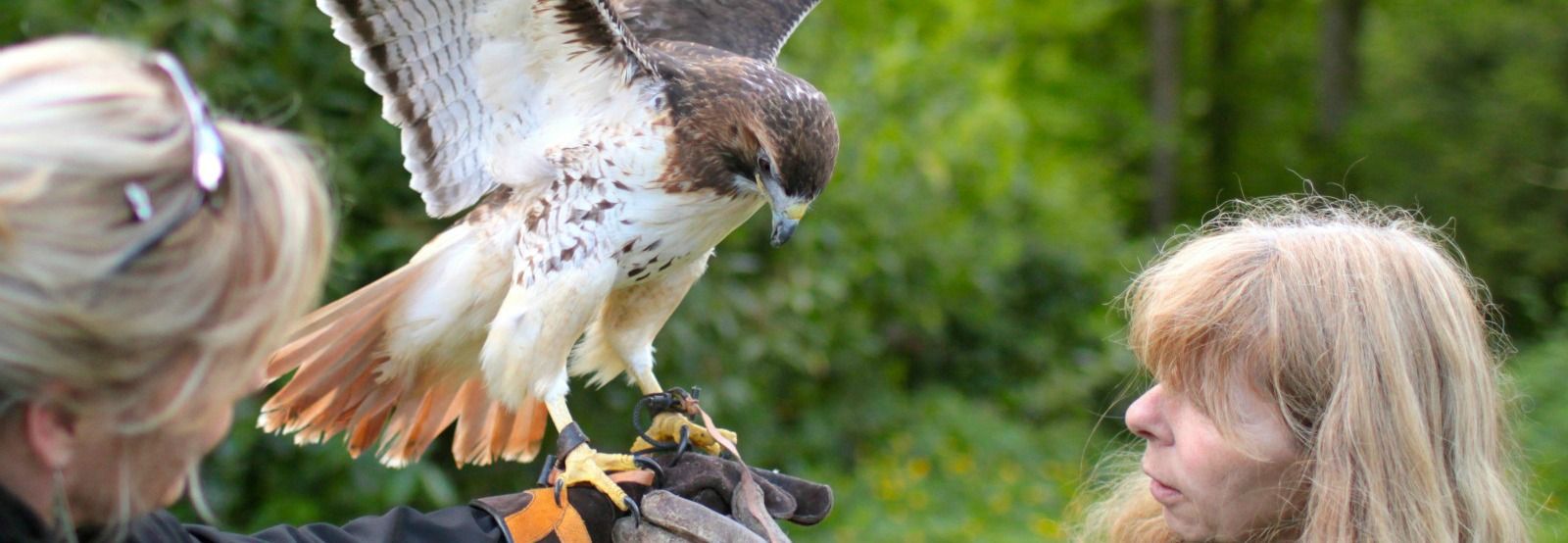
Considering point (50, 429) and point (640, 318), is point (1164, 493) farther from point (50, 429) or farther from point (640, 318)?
point (50, 429)

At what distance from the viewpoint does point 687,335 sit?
4.09m

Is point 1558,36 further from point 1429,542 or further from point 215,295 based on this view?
point 215,295

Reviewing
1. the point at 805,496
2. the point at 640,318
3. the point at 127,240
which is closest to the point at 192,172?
the point at 127,240

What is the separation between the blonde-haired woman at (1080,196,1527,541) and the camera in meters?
1.54

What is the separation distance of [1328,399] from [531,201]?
1.41m

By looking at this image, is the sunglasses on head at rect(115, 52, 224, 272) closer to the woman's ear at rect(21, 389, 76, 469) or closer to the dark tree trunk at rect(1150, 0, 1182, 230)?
the woman's ear at rect(21, 389, 76, 469)

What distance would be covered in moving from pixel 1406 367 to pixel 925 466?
5.15m

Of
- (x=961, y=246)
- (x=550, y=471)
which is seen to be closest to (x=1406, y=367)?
(x=550, y=471)

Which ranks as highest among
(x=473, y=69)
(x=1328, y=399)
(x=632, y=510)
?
(x=473, y=69)

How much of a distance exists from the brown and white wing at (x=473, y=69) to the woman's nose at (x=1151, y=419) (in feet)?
3.66

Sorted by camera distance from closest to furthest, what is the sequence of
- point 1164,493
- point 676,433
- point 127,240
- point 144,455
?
point 127,240 → point 144,455 → point 1164,493 → point 676,433

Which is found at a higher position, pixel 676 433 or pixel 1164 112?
pixel 676 433

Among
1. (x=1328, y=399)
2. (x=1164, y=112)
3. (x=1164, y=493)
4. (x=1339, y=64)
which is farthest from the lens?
(x=1164, y=112)

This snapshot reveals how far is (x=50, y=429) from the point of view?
104cm
